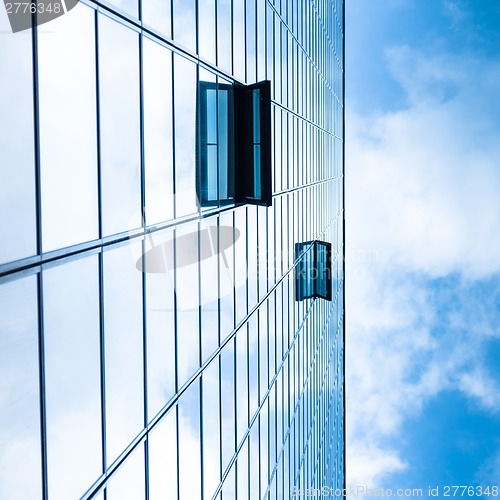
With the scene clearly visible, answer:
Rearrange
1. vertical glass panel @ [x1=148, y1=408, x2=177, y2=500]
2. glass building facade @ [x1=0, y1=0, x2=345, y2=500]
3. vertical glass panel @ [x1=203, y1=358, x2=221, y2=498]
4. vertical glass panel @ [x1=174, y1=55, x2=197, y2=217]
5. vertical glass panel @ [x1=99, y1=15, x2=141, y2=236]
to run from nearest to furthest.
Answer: glass building facade @ [x1=0, y1=0, x2=345, y2=500] → vertical glass panel @ [x1=99, y1=15, x2=141, y2=236] → vertical glass panel @ [x1=148, y1=408, x2=177, y2=500] → vertical glass panel @ [x1=174, y1=55, x2=197, y2=217] → vertical glass panel @ [x1=203, y1=358, x2=221, y2=498]

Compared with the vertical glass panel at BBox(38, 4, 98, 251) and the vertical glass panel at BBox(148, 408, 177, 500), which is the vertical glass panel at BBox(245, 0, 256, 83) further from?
the vertical glass panel at BBox(148, 408, 177, 500)

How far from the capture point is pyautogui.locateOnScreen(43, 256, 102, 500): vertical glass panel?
688 centimetres

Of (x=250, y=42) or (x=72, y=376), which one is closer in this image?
(x=72, y=376)

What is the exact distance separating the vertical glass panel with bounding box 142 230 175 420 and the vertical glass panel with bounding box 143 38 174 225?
62cm

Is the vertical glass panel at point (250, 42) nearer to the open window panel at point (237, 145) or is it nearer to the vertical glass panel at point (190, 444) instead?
the open window panel at point (237, 145)

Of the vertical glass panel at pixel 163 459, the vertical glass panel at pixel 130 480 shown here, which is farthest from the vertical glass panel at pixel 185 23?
the vertical glass panel at pixel 130 480

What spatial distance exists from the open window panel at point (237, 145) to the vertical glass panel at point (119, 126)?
13.4 feet

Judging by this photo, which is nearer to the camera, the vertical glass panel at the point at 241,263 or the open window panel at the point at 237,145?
the open window panel at the point at 237,145

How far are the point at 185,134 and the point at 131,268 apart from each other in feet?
12.8

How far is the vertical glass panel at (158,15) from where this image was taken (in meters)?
9.88

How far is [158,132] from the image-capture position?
34.0 feet

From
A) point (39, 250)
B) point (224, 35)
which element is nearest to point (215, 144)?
point (224, 35)

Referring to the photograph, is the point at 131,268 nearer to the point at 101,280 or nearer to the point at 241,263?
the point at 101,280

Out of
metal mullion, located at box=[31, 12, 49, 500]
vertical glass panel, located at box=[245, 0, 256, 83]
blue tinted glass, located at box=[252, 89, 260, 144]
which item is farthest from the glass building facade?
blue tinted glass, located at box=[252, 89, 260, 144]
